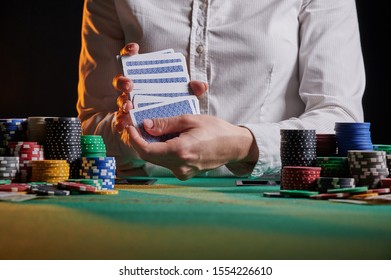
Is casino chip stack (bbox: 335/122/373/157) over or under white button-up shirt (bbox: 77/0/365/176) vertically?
under

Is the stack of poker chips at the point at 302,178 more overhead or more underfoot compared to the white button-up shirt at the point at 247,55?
more underfoot

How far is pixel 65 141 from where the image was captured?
2.73 metres

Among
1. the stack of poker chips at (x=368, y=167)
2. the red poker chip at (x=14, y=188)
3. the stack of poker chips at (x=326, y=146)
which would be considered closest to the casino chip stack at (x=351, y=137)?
the stack of poker chips at (x=326, y=146)

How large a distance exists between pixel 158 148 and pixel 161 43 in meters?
1.11

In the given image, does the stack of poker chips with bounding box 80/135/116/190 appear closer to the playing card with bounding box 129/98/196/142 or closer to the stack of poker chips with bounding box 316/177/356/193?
the playing card with bounding box 129/98/196/142

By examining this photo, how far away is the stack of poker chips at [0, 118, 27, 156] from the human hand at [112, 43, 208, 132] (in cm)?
42

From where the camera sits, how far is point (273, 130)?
294cm

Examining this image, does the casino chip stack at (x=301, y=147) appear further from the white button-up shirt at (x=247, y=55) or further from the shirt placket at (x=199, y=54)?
the shirt placket at (x=199, y=54)

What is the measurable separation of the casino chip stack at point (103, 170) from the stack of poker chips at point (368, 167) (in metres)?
0.88

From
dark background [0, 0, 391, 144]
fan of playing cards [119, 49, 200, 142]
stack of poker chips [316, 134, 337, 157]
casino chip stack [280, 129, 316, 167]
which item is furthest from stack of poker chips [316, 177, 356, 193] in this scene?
dark background [0, 0, 391, 144]

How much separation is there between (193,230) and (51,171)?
1.17m

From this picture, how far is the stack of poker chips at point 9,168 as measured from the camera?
8.63 ft

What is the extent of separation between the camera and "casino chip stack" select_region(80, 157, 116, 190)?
250cm

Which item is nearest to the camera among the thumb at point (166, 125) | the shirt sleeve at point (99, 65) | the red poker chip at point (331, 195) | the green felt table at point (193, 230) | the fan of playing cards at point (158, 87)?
the green felt table at point (193, 230)
